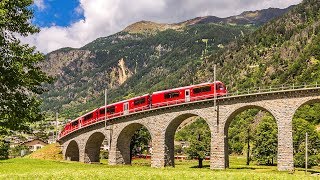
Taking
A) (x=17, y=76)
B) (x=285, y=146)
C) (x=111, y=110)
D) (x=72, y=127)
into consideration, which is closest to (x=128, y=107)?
(x=111, y=110)

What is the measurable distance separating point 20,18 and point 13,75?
3.64 m

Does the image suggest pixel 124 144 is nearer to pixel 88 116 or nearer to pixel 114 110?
pixel 114 110

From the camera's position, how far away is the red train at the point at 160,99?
5616 cm

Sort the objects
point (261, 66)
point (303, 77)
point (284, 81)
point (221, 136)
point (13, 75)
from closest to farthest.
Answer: point (13, 75)
point (221, 136)
point (303, 77)
point (284, 81)
point (261, 66)

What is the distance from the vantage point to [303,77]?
129500 millimetres

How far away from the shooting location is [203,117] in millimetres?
57062

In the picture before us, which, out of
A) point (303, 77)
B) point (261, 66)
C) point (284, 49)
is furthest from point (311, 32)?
point (303, 77)

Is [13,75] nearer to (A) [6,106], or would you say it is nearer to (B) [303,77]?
(A) [6,106]

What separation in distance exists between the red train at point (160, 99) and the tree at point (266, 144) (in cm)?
2358

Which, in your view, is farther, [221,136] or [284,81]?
[284,81]

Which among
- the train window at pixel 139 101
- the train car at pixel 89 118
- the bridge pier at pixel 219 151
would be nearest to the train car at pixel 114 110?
the train car at pixel 89 118

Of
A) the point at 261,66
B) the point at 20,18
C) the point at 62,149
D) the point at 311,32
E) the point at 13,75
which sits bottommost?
the point at 62,149

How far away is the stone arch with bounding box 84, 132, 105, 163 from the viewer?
7638 cm

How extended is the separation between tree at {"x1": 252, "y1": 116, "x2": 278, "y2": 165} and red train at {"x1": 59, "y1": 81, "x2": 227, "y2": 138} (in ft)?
77.4
